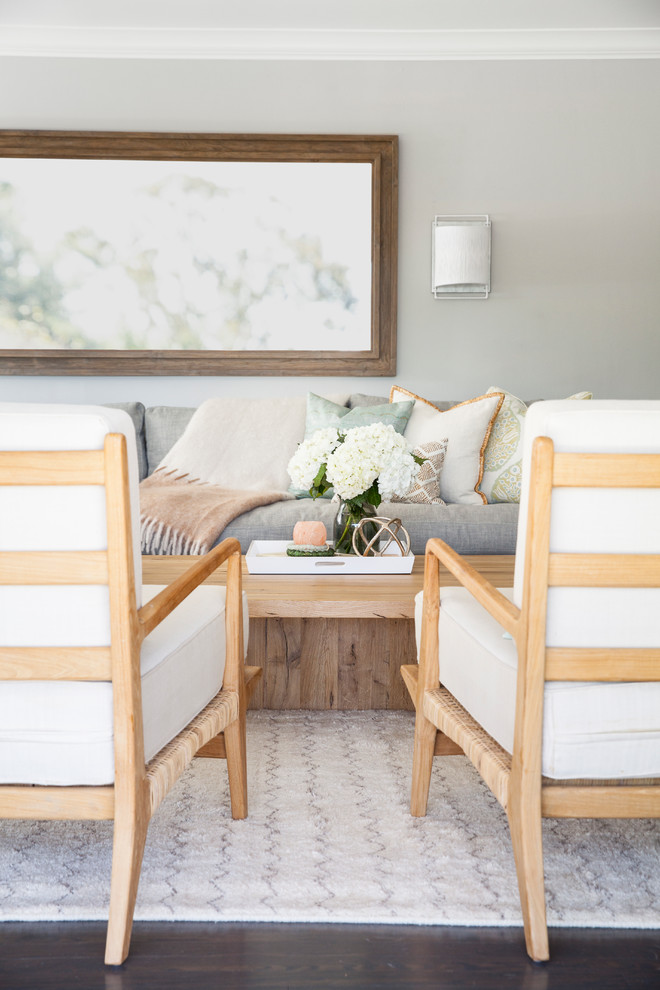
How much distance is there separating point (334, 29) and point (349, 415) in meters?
1.96

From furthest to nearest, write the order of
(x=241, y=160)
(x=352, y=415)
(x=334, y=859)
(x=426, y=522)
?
(x=241, y=160)
(x=352, y=415)
(x=426, y=522)
(x=334, y=859)

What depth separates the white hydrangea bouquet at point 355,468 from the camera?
2.33 metres

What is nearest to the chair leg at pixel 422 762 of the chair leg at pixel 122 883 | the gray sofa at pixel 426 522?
the chair leg at pixel 122 883

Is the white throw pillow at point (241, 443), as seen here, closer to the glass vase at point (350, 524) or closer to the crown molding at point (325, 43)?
the glass vase at point (350, 524)

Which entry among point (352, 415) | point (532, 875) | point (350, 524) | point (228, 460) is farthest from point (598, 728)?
point (228, 460)

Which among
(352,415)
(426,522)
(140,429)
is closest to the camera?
(426,522)

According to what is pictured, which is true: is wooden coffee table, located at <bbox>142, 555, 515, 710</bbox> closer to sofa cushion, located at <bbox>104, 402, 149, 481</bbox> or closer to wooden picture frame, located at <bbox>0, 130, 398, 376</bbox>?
sofa cushion, located at <bbox>104, 402, 149, 481</bbox>

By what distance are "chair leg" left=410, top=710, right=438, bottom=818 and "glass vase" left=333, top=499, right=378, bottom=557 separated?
746mm

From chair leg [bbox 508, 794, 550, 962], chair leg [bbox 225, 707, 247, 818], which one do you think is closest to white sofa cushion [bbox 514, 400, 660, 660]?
chair leg [bbox 508, 794, 550, 962]

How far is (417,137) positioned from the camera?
14.1 feet

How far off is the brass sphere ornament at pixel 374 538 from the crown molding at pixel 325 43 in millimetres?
2853

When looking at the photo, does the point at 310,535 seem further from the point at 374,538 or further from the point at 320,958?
the point at 320,958

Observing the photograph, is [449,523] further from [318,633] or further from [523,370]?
[523,370]

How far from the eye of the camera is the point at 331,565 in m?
2.41
